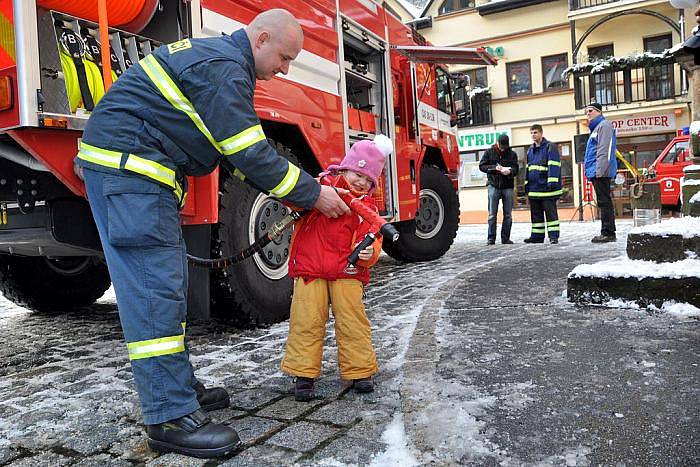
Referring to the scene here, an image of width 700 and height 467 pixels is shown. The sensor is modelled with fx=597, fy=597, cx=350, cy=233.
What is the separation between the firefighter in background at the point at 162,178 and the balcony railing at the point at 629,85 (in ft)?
67.6

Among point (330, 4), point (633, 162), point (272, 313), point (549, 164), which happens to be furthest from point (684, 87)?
point (272, 313)

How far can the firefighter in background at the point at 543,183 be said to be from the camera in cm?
904

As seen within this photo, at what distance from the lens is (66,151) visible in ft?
8.95

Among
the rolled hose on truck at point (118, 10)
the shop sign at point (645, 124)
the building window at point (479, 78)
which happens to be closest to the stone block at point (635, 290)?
the rolled hose on truck at point (118, 10)

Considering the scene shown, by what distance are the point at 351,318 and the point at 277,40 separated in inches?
49.0

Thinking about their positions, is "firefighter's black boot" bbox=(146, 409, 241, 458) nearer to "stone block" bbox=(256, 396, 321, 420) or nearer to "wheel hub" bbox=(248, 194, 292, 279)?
"stone block" bbox=(256, 396, 321, 420)

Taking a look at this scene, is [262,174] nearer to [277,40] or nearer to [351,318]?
[277,40]

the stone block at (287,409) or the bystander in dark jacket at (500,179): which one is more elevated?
the bystander in dark jacket at (500,179)

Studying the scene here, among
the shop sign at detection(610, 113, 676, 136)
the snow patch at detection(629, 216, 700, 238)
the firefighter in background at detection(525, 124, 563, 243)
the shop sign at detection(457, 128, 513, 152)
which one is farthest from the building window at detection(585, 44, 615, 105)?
the snow patch at detection(629, 216, 700, 238)

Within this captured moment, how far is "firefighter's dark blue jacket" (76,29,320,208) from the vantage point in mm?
2113

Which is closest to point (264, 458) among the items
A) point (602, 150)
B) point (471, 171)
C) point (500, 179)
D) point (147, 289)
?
point (147, 289)

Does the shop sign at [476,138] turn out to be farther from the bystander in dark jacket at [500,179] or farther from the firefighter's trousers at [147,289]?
the firefighter's trousers at [147,289]

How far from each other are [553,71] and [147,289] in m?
22.0

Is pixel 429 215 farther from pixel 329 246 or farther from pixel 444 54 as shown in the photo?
pixel 329 246
